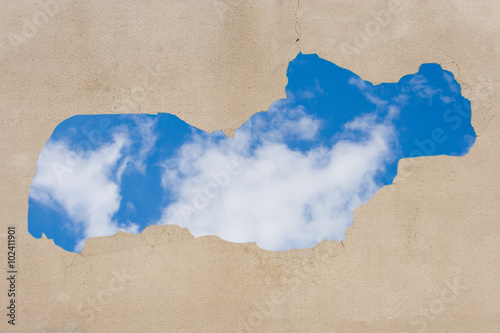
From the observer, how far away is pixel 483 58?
3020 mm

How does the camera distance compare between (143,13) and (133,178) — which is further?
(143,13)

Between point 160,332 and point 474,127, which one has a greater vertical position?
point 474,127

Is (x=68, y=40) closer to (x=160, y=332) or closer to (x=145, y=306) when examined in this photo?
(x=145, y=306)

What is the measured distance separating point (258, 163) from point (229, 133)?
1.37ft

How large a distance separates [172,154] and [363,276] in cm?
219

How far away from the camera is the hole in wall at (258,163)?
2871mm

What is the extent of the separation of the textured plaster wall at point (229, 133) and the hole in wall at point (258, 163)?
11cm

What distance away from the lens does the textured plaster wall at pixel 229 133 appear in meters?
2.84

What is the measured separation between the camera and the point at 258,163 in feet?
9.60

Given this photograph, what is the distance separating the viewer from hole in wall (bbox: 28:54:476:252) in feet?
9.42

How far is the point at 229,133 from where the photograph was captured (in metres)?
2.97

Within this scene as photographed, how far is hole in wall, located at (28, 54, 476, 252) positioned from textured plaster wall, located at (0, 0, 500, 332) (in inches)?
4.5

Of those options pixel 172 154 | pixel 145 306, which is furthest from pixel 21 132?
pixel 145 306

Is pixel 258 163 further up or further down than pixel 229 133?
further down
